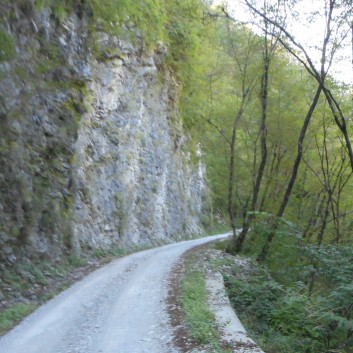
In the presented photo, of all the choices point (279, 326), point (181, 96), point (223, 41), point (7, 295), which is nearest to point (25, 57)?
point (7, 295)

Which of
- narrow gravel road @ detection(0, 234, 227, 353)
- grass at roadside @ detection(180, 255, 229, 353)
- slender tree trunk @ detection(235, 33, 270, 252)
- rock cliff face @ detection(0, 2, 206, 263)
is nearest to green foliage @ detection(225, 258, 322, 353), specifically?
grass at roadside @ detection(180, 255, 229, 353)

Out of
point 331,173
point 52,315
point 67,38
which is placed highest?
point 67,38

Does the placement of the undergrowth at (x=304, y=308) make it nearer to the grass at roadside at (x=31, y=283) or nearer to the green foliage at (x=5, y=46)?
the grass at roadside at (x=31, y=283)

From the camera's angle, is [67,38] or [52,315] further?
[67,38]

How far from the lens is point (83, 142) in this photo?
1680 centimetres

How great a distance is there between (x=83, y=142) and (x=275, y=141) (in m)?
8.11

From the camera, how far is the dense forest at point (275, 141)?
809 centimetres

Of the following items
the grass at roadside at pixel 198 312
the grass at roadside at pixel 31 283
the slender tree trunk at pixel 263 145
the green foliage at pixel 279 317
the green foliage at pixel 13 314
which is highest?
the slender tree trunk at pixel 263 145

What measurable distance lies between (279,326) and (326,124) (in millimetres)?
10641

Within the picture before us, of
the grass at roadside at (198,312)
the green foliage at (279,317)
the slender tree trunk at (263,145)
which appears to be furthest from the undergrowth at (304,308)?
the slender tree trunk at (263,145)

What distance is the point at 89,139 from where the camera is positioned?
17.4 metres

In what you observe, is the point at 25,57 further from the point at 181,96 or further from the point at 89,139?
the point at 181,96

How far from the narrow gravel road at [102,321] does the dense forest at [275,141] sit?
6.28 feet

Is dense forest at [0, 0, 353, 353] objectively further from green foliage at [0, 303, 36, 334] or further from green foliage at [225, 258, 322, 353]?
green foliage at [0, 303, 36, 334]
